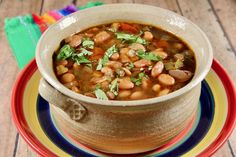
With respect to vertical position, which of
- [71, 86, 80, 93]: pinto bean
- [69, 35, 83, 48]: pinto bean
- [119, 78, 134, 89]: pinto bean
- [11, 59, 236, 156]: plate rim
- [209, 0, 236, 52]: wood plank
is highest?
[119, 78, 134, 89]: pinto bean

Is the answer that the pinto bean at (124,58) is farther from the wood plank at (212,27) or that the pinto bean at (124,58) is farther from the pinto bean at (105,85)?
the wood plank at (212,27)

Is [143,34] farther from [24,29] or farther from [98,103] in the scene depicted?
[24,29]

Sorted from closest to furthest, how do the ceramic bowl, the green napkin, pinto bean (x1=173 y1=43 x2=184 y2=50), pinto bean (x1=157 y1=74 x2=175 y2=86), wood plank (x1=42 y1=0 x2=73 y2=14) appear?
1. the ceramic bowl
2. pinto bean (x1=157 y1=74 x2=175 y2=86)
3. pinto bean (x1=173 y1=43 x2=184 y2=50)
4. the green napkin
5. wood plank (x1=42 y1=0 x2=73 y2=14)

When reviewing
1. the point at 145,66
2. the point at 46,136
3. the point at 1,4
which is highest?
the point at 145,66

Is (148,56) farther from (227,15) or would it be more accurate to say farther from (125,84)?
Answer: (227,15)

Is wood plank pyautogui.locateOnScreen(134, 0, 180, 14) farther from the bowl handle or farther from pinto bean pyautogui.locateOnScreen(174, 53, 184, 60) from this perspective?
the bowl handle

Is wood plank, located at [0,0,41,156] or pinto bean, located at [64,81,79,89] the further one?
wood plank, located at [0,0,41,156]

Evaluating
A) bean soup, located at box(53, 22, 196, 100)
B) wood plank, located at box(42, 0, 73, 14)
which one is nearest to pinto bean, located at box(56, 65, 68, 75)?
bean soup, located at box(53, 22, 196, 100)

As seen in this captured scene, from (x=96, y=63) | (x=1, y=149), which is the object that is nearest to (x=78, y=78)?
(x=96, y=63)
